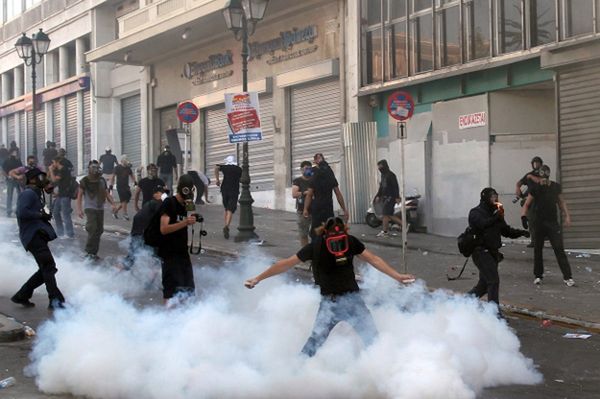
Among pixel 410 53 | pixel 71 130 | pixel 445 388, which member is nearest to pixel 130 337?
pixel 445 388

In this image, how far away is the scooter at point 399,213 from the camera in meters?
18.3

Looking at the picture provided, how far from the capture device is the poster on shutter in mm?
16953

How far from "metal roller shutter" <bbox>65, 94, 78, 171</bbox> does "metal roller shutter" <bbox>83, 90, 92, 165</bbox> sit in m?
0.76

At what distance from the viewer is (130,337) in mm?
6512

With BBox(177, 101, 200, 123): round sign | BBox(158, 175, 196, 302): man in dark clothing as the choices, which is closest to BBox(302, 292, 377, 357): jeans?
BBox(158, 175, 196, 302): man in dark clothing

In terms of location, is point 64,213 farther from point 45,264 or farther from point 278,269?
Answer: point 278,269

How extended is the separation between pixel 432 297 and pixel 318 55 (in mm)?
15251

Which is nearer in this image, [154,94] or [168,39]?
[168,39]

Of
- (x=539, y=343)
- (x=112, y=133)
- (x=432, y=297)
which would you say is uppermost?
(x=112, y=133)

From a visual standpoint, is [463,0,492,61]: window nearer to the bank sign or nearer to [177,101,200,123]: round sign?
the bank sign

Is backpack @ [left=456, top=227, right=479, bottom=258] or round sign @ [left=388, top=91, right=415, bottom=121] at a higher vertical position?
round sign @ [left=388, top=91, right=415, bottom=121]

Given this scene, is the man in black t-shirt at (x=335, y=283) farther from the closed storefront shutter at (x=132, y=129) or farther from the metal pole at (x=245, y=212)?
the closed storefront shutter at (x=132, y=129)

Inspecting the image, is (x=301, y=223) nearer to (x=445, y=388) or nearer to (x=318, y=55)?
(x=445, y=388)

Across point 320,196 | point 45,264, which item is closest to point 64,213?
point 320,196
